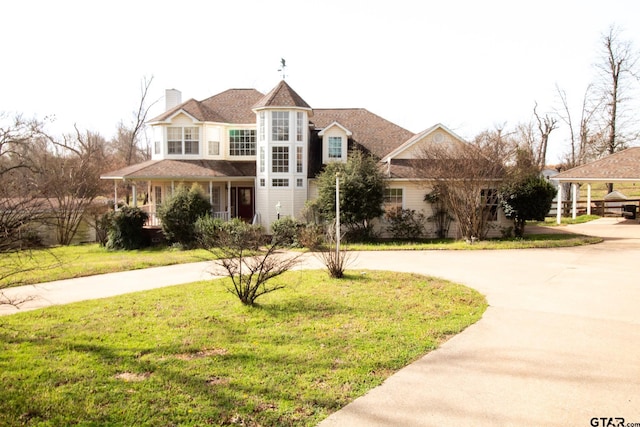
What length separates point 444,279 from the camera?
12211 mm

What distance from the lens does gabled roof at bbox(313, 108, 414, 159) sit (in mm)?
26938

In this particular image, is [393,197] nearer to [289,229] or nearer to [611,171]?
[289,229]

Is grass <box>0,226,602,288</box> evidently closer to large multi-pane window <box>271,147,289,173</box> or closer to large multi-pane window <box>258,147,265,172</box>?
large multi-pane window <box>271,147,289,173</box>

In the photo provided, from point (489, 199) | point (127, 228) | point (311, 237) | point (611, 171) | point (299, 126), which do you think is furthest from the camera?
point (611, 171)

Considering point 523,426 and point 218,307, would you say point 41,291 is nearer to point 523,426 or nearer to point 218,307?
point 218,307

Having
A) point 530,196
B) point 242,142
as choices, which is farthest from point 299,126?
point 530,196

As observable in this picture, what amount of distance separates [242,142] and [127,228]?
8.07m

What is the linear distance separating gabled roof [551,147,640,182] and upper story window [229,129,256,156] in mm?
17417

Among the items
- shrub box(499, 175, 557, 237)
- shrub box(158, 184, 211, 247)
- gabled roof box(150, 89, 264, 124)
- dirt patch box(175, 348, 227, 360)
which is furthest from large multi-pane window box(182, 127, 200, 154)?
dirt patch box(175, 348, 227, 360)

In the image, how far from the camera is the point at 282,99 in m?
24.0

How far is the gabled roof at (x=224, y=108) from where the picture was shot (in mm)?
26047

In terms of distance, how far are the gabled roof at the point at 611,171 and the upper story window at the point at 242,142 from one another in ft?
57.1

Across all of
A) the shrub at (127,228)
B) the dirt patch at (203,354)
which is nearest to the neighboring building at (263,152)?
the shrub at (127,228)

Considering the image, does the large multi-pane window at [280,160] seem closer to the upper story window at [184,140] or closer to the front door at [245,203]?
the front door at [245,203]
